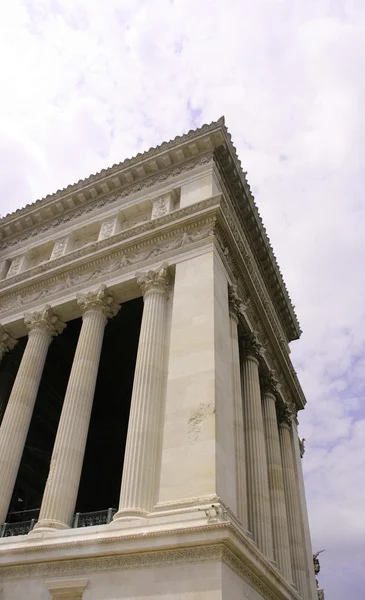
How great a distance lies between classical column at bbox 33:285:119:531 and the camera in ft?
64.4

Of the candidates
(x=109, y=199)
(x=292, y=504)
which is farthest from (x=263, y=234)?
(x=292, y=504)

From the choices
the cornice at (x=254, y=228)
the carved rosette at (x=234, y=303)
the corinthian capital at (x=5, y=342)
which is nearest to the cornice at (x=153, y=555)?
the carved rosette at (x=234, y=303)

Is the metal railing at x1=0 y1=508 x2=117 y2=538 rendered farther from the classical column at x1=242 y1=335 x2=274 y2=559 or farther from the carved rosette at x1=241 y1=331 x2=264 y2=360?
the carved rosette at x1=241 y1=331 x2=264 y2=360

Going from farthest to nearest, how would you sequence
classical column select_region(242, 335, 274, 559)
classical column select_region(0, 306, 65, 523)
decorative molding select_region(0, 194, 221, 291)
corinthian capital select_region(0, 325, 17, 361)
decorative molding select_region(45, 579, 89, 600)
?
corinthian capital select_region(0, 325, 17, 361), decorative molding select_region(0, 194, 221, 291), classical column select_region(242, 335, 274, 559), classical column select_region(0, 306, 65, 523), decorative molding select_region(45, 579, 89, 600)

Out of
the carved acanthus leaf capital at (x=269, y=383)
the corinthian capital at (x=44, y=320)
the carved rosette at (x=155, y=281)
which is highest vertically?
the carved acanthus leaf capital at (x=269, y=383)

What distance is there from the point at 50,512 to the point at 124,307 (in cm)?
1357

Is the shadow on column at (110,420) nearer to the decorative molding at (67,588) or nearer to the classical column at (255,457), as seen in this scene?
the classical column at (255,457)

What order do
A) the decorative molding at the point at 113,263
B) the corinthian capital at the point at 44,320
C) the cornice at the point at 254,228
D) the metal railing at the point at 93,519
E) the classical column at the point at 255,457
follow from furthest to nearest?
the cornice at the point at 254,228, the corinthian capital at the point at 44,320, the decorative molding at the point at 113,263, the classical column at the point at 255,457, the metal railing at the point at 93,519

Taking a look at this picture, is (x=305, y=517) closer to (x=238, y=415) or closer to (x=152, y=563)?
(x=238, y=415)

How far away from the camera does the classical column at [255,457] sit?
2350 cm

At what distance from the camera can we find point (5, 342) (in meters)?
28.8

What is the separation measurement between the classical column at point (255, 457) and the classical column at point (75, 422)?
26.3 feet

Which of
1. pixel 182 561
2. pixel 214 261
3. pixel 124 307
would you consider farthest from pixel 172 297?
pixel 182 561

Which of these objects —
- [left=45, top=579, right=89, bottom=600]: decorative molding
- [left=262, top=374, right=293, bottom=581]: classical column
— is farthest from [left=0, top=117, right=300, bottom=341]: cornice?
[left=45, top=579, right=89, bottom=600]: decorative molding
